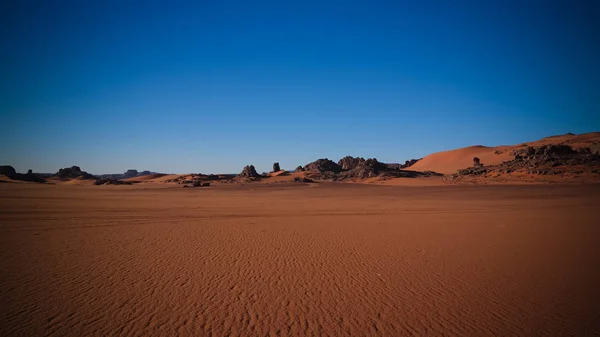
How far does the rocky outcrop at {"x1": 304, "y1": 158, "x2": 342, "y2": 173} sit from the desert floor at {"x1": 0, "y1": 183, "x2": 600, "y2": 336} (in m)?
54.6

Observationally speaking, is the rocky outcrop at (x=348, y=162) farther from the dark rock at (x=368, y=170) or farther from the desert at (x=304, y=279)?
the desert at (x=304, y=279)

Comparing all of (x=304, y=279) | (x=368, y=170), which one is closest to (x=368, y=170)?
(x=368, y=170)

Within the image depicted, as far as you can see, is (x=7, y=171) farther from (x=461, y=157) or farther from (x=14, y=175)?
(x=461, y=157)

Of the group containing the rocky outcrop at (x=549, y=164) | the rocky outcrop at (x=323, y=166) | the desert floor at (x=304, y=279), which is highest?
the rocky outcrop at (x=323, y=166)

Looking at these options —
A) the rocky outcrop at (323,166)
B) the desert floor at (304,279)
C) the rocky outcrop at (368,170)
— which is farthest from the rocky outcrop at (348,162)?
the desert floor at (304,279)

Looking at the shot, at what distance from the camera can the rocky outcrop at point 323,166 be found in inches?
2682

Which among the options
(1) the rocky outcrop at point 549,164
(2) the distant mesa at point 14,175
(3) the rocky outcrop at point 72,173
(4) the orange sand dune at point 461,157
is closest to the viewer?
(1) the rocky outcrop at point 549,164

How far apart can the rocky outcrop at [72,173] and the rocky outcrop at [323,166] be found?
206 ft

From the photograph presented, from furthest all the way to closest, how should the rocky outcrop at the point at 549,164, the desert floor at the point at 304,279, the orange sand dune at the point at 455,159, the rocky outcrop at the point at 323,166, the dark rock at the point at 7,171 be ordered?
the orange sand dune at the point at 455,159, the rocky outcrop at the point at 323,166, the dark rock at the point at 7,171, the rocky outcrop at the point at 549,164, the desert floor at the point at 304,279

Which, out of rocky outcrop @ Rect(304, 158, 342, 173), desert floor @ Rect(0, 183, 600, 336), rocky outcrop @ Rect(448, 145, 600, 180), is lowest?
desert floor @ Rect(0, 183, 600, 336)

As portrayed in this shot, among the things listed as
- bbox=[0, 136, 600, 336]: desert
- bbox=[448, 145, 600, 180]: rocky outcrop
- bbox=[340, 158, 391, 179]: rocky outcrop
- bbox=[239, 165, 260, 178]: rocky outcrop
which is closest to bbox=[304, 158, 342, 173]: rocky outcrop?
bbox=[340, 158, 391, 179]: rocky outcrop

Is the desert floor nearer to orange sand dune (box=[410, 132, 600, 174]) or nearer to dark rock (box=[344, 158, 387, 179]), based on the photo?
dark rock (box=[344, 158, 387, 179])

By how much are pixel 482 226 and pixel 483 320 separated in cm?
953

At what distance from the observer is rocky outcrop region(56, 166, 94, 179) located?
247ft
